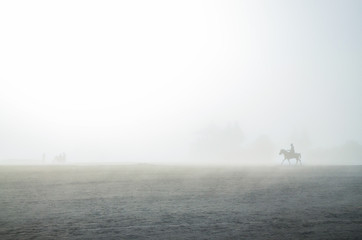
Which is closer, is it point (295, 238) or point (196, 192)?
point (295, 238)

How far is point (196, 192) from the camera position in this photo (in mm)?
13625

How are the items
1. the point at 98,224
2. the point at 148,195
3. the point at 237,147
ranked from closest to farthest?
the point at 98,224, the point at 148,195, the point at 237,147

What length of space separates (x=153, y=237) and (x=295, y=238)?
347cm

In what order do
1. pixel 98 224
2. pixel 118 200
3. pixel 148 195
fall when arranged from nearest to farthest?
pixel 98 224
pixel 118 200
pixel 148 195

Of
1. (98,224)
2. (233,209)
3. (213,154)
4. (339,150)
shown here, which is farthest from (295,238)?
(339,150)

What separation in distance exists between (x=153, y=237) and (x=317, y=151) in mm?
112306

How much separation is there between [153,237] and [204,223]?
182 cm

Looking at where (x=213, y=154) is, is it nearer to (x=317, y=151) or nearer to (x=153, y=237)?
(x=317, y=151)

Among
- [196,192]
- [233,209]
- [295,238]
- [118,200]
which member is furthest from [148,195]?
[295,238]

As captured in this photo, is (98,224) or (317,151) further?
(317,151)

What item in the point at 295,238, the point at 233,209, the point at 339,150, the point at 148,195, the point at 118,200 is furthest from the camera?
the point at 339,150

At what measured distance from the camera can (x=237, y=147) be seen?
107938 mm

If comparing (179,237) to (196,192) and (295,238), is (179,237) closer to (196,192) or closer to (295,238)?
(295,238)

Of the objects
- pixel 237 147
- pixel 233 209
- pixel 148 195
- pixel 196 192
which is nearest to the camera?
pixel 233 209
